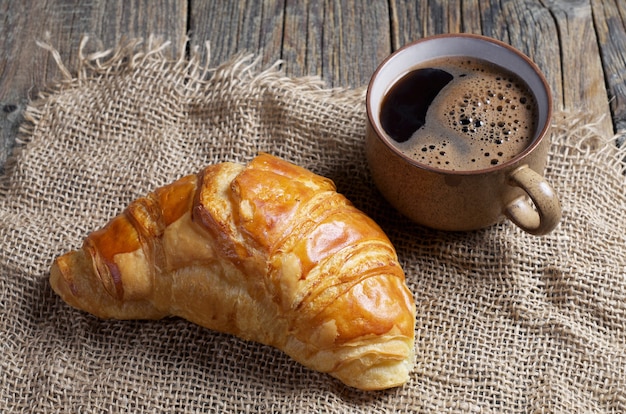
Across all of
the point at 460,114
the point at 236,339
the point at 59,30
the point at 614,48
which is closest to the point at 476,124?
the point at 460,114

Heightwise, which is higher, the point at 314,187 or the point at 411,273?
the point at 314,187

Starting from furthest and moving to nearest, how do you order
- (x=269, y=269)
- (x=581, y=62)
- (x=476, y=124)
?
(x=581, y=62)
(x=476, y=124)
(x=269, y=269)

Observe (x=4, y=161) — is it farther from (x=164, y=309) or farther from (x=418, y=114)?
(x=418, y=114)

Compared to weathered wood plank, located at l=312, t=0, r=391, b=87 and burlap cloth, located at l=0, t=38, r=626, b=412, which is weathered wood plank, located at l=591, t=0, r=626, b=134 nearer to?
burlap cloth, located at l=0, t=38, r=626, b=412

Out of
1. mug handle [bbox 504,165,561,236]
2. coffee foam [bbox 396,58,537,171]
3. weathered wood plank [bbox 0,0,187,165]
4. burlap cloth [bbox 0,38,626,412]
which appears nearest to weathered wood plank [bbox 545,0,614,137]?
burlap cloth [bbox 0,38,626,412]

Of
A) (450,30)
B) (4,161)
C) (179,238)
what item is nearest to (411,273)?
(179,238)

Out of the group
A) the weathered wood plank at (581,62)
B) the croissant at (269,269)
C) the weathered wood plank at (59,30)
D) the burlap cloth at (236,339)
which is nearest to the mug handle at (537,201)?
the burlap cloth at (236,339)

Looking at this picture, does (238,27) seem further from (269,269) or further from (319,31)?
(269,269)
